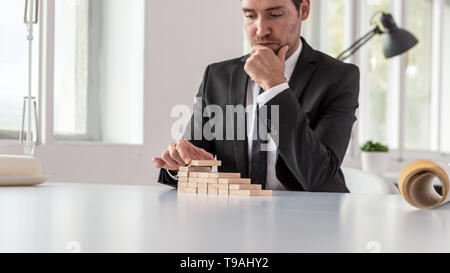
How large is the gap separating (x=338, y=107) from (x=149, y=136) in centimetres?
200

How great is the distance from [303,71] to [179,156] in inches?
28.5

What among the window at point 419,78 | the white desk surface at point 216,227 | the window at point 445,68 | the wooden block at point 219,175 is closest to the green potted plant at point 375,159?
the window at point 419,78

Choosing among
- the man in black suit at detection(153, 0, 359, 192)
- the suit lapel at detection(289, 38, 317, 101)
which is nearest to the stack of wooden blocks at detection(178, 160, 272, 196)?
the man in black suit at detection(153, 0, 359, 192)

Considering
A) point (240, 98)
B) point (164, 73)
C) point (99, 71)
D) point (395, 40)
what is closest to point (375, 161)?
point (395, 40)

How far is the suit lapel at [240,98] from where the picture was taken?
2.06 m

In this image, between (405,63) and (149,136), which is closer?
(149,136)

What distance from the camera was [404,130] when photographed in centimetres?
534

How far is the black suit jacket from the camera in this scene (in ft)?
5.48

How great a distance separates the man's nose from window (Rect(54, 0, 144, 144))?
66.0 inches

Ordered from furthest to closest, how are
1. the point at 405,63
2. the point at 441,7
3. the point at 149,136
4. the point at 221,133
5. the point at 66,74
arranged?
the point at 441,7 < the point at 405,63 < the point at 149,136 < the point at 66,74 < the point at 221,133

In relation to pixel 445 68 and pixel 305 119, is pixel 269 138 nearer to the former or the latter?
pixel 305 119
